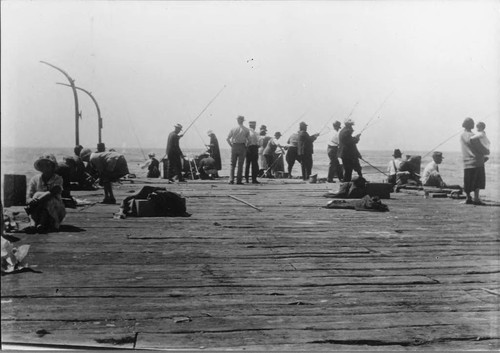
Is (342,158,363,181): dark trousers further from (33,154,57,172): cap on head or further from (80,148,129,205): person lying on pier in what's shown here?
(33,154,57,172): cap on head

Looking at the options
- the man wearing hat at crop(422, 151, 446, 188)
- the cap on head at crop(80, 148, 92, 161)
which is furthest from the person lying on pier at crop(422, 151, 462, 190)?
the cap on head at crop(80, 148, 92, 161)

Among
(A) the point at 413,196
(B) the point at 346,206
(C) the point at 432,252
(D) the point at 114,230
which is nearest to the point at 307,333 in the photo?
(C) the point at 432,252

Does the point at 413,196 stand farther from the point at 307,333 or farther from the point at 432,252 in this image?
the point at 307,333

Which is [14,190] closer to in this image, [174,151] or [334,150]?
[174,151]

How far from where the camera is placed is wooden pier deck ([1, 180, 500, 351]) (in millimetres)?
3787

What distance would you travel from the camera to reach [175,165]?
17828mm

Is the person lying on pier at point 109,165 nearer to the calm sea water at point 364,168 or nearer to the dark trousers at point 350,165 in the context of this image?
the calm sea water at point 364,168

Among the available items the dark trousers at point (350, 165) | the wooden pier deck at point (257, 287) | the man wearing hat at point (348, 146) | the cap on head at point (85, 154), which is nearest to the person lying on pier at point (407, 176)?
the dark trousers at point (350, 165)

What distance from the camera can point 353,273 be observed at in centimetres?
550

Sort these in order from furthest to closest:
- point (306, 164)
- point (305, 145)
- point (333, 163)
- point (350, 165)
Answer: point (306, 164) → point (305, 145) → point (333, 163) → point (350, 165)

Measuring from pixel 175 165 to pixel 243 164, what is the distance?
2.09 m

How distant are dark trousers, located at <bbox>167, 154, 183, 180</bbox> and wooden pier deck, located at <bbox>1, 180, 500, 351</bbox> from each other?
8793mm

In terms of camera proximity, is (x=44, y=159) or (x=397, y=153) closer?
(x=44, y=159)

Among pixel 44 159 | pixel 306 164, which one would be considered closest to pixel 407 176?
pixel 306 164
